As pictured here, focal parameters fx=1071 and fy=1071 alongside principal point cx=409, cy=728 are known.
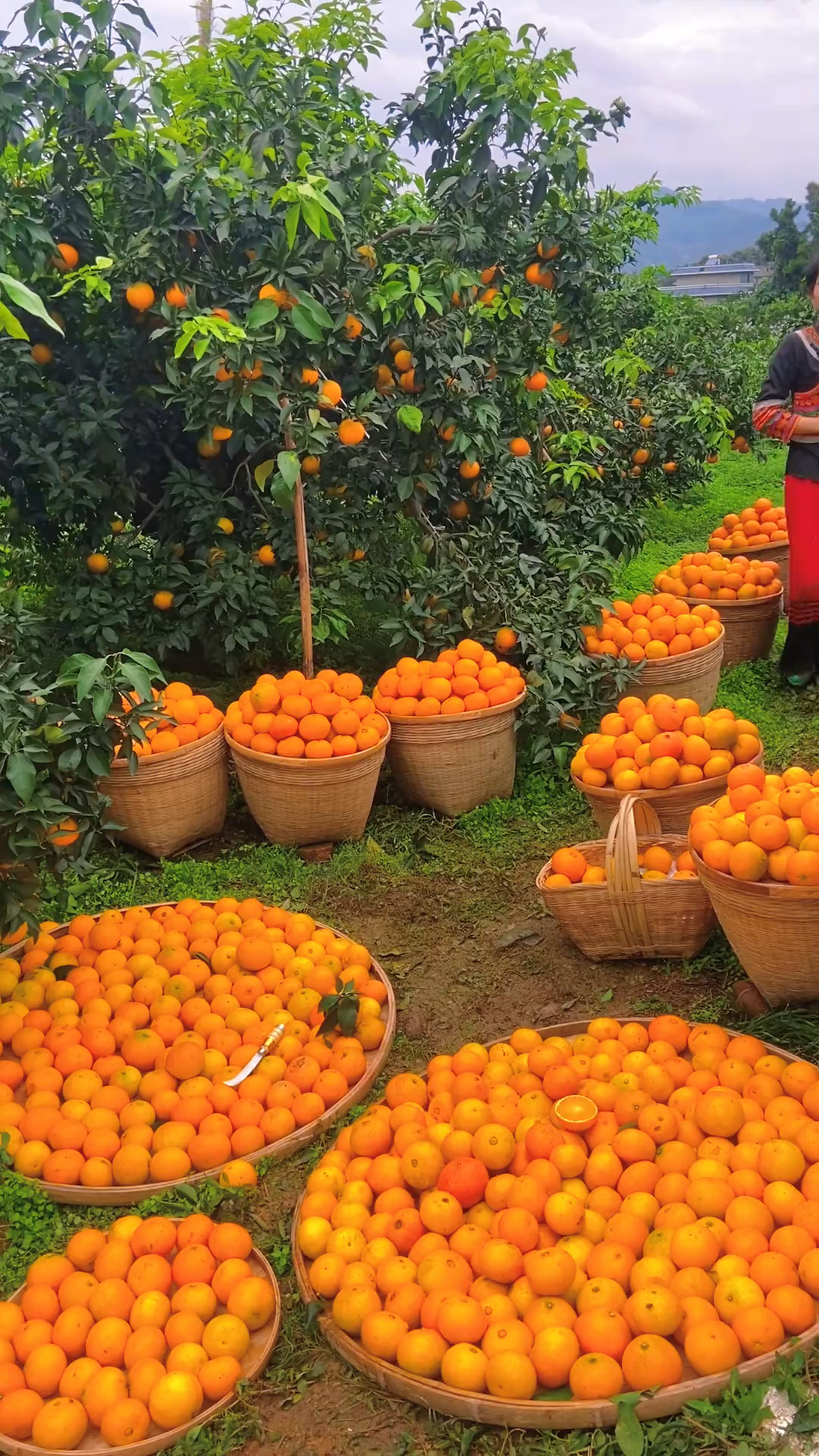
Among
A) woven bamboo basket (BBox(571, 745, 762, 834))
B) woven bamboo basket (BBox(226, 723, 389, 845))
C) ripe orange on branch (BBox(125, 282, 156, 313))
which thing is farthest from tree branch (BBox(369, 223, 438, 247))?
woven bamboo basket (BBox(571, 745, 762, 834))

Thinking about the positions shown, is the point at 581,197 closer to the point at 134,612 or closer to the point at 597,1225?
the point at 134,612

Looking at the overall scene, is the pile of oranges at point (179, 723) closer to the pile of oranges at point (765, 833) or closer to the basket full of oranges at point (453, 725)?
the basket full of oranges at point (453, 725)

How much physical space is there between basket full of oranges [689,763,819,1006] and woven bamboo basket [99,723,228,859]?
6.33ft

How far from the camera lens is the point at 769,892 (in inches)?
97.8

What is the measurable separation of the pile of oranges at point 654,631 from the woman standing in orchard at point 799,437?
545 mm

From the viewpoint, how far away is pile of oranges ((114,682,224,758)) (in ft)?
12.7

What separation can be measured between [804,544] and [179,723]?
2.99 meters

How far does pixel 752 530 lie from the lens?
21.6 ft

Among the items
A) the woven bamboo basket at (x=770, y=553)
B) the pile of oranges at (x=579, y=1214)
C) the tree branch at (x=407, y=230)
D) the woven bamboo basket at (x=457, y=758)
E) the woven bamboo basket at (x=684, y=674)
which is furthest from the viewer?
the woven bamboo basket at (x=770, y=553)

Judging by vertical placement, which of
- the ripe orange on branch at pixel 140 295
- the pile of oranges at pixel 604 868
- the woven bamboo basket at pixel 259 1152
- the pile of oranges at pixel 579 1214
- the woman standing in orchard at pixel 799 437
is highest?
the ripe orange on branch at pixel 140 295

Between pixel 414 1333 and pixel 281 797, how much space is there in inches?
90.0

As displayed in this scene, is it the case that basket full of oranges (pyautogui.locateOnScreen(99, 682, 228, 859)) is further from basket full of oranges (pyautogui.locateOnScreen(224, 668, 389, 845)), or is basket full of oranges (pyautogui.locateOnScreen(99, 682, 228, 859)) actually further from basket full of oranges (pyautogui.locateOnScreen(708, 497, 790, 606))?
basket full of oranges (pyautogui.locateOnScreen(708, 497, 790, 606))

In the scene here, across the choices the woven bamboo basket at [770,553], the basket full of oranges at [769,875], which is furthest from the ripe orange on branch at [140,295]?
the woven bamboo basket at [770,553]

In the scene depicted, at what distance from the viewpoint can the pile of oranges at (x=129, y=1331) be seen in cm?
185
